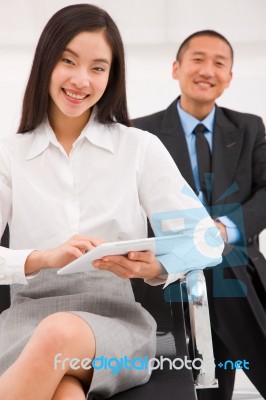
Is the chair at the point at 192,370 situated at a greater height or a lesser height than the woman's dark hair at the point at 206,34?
lesser

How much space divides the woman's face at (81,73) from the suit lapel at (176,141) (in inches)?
32.2

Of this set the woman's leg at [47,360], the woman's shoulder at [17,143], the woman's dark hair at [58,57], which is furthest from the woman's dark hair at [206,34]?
the woman's leg at [47,360]

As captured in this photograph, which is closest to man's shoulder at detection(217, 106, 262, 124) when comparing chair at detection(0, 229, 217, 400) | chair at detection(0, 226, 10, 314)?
chair at detection(0, 229, 217, 400)

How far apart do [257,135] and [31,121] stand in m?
1.17

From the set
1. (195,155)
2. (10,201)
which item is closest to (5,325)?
(10,201)

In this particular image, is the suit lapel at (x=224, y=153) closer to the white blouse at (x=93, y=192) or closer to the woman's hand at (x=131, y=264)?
the white blouse at (x=93, y=192)

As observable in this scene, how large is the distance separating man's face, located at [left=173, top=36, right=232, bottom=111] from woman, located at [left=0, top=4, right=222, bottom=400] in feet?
3.18

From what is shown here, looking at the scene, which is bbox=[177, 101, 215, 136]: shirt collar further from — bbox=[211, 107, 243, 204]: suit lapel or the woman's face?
the woman's face

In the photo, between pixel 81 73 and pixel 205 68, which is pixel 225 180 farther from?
pixel 81 73

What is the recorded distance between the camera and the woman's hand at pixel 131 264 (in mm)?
1620

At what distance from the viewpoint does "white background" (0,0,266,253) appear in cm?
397

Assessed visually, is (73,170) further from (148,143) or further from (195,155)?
(195,155)

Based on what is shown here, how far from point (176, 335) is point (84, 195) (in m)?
0.50

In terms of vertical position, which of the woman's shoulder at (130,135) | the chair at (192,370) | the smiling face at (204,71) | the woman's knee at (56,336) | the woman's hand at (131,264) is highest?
the smiling face at (204,71)
